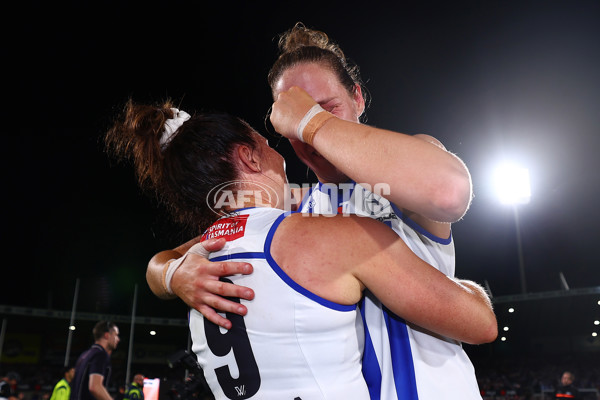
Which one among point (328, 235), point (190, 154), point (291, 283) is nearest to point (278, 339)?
point (291, 283)

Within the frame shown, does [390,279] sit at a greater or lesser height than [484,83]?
lesser

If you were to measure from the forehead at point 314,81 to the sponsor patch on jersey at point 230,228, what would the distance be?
0.64m

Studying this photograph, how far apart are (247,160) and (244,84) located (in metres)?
7.33

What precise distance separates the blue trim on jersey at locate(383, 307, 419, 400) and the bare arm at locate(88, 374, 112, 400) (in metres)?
4.82

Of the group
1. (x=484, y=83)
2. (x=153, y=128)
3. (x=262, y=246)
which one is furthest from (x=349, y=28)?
(x=262, y=246)

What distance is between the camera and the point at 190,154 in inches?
56.0

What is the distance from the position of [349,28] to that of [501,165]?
7.78m

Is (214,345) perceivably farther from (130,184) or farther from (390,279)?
(130,184)

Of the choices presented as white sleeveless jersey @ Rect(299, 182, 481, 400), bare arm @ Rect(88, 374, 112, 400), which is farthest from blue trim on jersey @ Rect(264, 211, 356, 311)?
bare arm @ Rect(88, 374, 112, 400)

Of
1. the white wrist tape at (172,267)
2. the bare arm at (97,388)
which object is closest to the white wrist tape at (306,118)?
the white wrist tape at (172,267)

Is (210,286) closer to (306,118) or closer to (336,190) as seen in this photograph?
(306,118)

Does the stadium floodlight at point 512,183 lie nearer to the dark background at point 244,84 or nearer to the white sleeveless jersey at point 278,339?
the dark background at point 244,84

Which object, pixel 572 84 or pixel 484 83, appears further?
pixel 572 84

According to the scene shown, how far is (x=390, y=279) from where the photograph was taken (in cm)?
111
